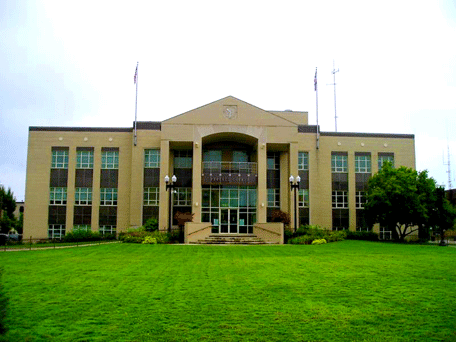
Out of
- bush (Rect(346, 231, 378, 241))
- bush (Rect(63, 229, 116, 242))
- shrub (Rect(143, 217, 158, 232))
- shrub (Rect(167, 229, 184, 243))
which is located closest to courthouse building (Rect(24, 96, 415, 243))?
shrub (Rect(143, 217, 158, 232))

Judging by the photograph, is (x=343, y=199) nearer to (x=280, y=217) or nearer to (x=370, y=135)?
(x=370, y=135)

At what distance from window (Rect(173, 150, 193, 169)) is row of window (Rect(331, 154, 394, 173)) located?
13850mm

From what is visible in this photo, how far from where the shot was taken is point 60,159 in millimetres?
44594

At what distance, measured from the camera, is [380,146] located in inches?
1820

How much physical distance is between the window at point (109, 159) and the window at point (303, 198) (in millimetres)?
17536

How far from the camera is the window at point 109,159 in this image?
1746 inches

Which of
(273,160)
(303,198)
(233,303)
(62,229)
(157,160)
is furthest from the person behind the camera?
(273,160)

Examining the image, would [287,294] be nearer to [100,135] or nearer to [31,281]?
[31,281]

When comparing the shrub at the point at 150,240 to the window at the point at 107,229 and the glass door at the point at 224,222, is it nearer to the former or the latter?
the glass door at the point at 224,222

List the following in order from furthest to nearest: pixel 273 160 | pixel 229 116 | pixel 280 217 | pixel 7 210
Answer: pixel 7 210 < pixel 273 160 < pixel 229 116 < pixel 280 217

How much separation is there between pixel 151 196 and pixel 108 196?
4263 millimetres

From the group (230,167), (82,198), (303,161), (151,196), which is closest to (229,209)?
(230,167)

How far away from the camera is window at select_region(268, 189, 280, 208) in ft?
144

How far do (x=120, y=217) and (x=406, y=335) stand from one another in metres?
37.7
